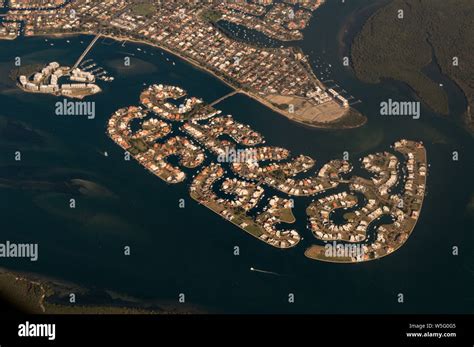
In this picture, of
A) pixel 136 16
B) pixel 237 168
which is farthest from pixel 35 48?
pixel 237 168

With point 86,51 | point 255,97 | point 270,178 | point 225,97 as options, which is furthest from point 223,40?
point 270,178

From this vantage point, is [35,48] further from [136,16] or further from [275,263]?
[275,263]

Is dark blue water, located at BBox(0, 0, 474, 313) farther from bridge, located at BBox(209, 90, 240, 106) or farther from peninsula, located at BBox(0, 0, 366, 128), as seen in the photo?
peninsula, located at BBox(0, 0, 366, 128)

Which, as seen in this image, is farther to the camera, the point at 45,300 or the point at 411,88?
the point at 411,88

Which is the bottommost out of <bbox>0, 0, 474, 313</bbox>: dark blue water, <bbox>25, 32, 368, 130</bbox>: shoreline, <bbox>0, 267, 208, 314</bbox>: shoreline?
<bbox>0, 267, 208, 314</bbox>: shoreline

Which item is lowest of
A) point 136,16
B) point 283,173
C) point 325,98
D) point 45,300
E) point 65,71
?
point 45,300

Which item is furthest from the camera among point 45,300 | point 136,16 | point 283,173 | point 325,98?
point 136,16

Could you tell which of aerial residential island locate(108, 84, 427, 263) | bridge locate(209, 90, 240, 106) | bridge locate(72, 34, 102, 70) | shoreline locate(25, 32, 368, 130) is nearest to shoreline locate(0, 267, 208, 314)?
aerial residential island locate(108, 84, 427, 263)

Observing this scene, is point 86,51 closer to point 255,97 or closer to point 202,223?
point 255,97
